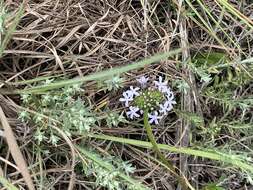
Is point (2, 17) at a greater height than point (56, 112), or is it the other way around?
point (2, 17)

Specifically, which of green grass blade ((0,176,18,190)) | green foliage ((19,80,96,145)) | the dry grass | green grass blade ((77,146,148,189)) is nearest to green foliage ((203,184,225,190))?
the dry grass

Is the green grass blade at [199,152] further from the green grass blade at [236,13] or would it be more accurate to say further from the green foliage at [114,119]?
the green grass blade at [236,13]

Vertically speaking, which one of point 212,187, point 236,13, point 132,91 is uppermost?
point 236,13

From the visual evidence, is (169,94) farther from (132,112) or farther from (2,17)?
(2,17)

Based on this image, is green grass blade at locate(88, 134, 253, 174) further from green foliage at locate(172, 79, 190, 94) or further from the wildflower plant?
green foliage at locate(172, 79, 190, 94)

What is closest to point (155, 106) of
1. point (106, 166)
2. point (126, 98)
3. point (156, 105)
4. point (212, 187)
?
point (156, 105)

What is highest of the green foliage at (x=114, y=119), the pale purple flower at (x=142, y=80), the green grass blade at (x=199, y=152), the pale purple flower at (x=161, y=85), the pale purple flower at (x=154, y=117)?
the pale purple flower at (x=142, y=80)

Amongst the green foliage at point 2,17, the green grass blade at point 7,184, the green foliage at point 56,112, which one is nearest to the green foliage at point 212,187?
the green foliage at point 56,112
